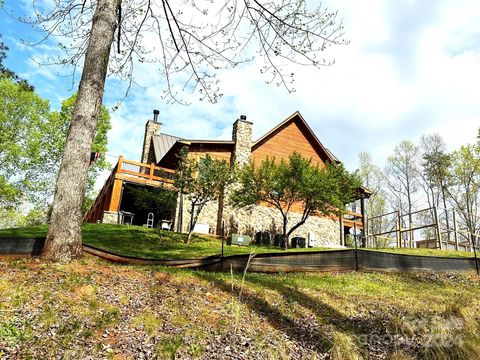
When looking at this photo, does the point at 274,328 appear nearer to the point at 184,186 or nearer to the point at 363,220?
the point at 184,186

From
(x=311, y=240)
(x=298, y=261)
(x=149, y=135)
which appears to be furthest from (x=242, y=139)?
(x=298, y=261)

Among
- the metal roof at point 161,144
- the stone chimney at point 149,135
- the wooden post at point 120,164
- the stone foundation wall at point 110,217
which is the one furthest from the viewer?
the stone chimney at point 149,135

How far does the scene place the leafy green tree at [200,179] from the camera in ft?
51.1

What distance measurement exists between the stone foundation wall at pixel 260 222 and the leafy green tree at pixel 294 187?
1.23 m

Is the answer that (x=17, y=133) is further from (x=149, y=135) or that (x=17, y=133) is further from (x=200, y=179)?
(x=200, y=179)

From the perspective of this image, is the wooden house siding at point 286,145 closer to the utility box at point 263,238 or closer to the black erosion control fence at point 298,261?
the utility box at point 263,238

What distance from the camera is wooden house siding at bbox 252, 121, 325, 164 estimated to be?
23047mm

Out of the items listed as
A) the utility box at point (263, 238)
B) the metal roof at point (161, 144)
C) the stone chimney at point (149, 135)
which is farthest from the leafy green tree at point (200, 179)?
the stone chimney at point (149, 135)

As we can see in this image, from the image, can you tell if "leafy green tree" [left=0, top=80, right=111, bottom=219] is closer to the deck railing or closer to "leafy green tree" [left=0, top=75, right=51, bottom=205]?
"leafy green tree" [left=0, top=75, right=51, bottom=205]

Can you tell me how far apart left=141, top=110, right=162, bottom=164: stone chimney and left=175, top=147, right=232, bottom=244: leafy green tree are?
38.3 feet

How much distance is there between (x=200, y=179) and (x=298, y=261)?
8.10 meters

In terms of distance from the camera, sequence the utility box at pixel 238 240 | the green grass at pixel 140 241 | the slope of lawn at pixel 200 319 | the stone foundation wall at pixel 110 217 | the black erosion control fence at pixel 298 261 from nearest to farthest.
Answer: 1. the slope of lawn at pixel 200 319
2. the black erosion control fence at pixel 298 261
3. the green grass at pixel 140 241
4. the utility box at pixel 238 240
5. the stone foundation wall at pixel 110 217

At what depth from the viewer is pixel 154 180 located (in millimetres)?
19062

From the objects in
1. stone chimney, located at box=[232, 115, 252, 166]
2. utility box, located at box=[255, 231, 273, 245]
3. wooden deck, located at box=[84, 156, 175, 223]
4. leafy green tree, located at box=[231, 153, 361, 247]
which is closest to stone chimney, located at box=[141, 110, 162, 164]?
wooden deck, located at box=[84, 156, 175, 223]
